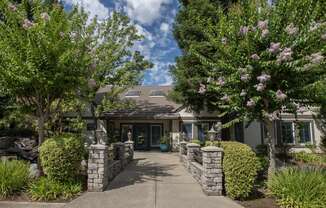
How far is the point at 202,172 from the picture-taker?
28.4 ft

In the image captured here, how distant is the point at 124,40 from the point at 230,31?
1175 centimetres

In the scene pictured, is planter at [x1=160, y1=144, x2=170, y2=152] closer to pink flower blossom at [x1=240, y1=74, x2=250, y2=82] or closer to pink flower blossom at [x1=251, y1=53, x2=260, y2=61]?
pink flower blossom at [x1=240, y1=74, x2=250, y2=82]

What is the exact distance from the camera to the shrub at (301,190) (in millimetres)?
6430

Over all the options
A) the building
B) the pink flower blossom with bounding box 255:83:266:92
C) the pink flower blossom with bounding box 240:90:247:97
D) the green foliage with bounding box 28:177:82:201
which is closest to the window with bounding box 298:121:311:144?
the building

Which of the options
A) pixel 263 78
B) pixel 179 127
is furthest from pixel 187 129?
pixel 263 78

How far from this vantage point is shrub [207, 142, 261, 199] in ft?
24.8

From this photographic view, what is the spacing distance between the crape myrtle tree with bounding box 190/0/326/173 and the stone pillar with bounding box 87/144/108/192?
15.4 feet

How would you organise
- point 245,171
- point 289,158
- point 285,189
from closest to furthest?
1. point 285,189
2. point 245,171
3. point 289,158

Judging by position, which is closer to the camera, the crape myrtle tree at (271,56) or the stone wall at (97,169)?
the crape myrtle tree at (271,56)

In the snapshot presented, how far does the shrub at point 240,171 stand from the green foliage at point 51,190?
184 inches

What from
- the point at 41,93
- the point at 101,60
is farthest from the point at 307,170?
the point at 101,60

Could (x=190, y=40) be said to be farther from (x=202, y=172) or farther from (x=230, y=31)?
(x=202, y=172)

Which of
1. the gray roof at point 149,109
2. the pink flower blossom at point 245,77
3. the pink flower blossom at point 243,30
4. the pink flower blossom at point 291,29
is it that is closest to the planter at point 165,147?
the gray roof at point 149,109

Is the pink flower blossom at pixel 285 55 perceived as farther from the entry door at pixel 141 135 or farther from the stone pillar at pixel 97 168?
the entry door at pixel 141 135
